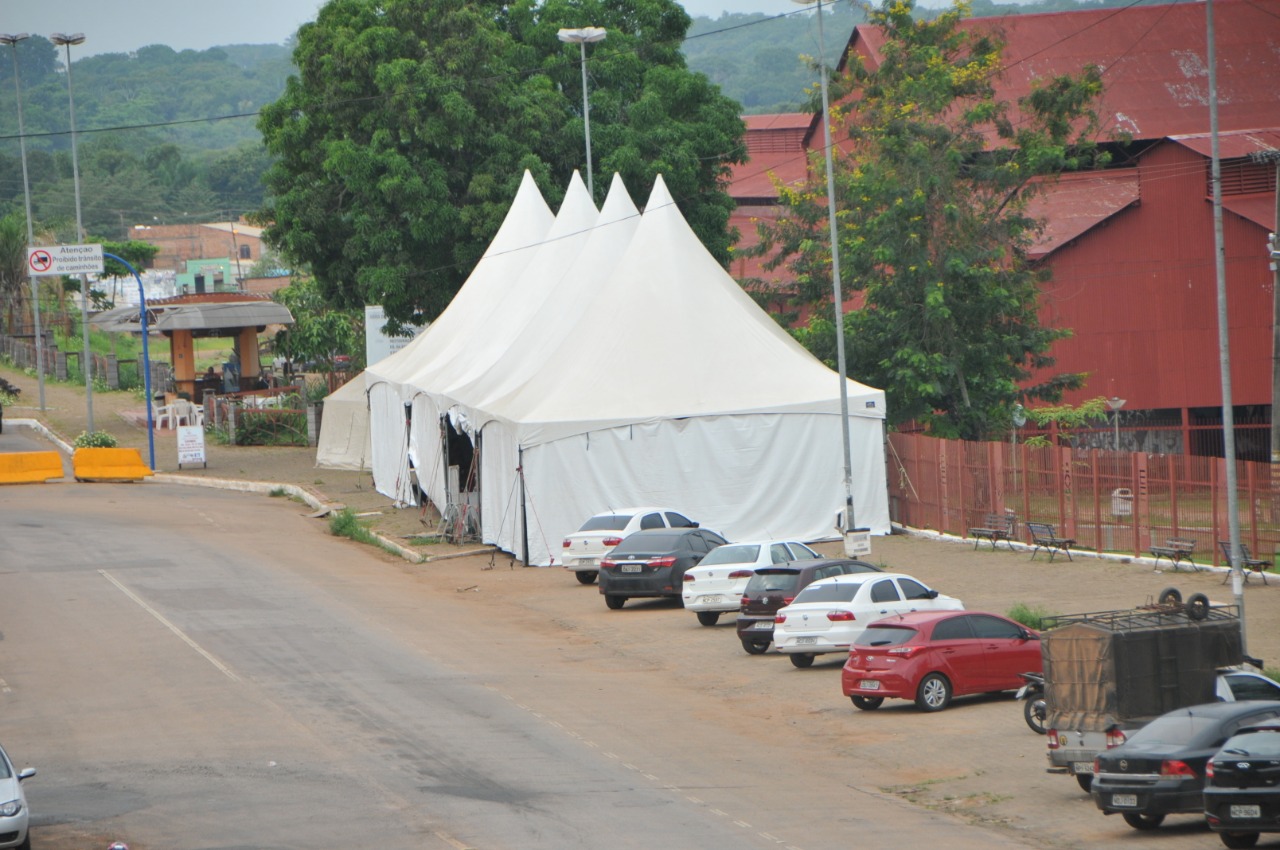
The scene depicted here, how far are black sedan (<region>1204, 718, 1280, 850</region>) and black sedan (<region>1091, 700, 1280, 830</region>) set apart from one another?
0.51 meters

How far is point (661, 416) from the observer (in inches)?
1289


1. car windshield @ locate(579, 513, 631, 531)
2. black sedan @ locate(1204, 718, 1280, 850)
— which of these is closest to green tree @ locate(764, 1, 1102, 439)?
car windshield @ locate(579, 513, 631, 531)

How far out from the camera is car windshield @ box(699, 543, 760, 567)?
25656mm

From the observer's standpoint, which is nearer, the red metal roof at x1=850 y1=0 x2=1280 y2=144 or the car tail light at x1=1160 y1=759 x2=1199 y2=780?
the car tail light at x1=1160 y1=759 x2=1199 y2=780

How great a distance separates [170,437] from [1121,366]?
33234mm

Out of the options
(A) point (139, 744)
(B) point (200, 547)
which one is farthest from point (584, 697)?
(B) point (200, 547)

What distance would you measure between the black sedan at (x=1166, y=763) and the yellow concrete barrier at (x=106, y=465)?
3773 cm

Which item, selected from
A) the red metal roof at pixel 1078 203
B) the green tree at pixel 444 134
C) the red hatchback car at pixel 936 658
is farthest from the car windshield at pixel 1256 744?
the green tree at pixel 444 134

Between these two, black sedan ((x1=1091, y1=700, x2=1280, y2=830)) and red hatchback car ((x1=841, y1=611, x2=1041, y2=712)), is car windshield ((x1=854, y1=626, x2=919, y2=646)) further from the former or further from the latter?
black sedan ((x1=1091, y1=700, x2=1280, y2=830))

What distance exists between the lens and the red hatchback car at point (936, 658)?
63.0 feet

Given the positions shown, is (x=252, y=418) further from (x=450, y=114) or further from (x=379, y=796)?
(x=379, y=796)

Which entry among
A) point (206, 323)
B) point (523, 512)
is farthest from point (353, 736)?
point (206, 323)

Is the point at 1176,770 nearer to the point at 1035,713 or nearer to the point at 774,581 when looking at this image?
the point at 1035,713

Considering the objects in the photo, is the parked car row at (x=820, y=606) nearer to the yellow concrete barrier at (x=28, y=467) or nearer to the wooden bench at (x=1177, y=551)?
the wooden bench at (x=1177, y=551)
